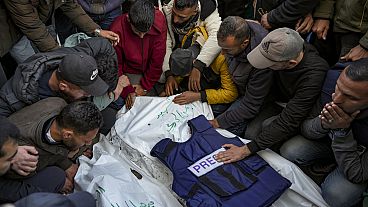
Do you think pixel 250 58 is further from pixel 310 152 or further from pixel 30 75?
pixel 30 75

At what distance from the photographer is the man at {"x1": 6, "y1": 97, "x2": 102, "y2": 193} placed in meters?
2.12

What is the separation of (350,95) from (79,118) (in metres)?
1.26

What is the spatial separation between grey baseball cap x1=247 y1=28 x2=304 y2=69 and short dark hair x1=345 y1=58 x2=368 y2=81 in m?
0.35

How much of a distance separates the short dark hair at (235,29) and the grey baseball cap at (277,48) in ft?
0.50

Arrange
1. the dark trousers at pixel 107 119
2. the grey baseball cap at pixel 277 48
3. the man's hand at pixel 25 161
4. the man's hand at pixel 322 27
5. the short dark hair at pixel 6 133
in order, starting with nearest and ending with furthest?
the short dark hair at pixel 6 133 → the man's hand at pixel 25 161 → the grey baseball cap at pixel 277 48 → the man's hand at pixel 322 27 → the dark trousers at pixel 107 119

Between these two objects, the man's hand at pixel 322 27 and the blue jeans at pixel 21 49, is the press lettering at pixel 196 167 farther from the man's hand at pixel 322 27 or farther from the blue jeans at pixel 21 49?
the blue jeans at pixel 21 49

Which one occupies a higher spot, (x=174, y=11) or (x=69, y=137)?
(x=174, y=11)

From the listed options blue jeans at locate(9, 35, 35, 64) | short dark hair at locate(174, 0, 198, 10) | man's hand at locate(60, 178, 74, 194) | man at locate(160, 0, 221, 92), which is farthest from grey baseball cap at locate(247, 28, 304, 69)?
blue jeans at locate(9, 35, 35, 64)

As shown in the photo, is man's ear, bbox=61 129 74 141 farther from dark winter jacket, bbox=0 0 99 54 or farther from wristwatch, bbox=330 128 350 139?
wristwatch, bbox=330 128 350 139

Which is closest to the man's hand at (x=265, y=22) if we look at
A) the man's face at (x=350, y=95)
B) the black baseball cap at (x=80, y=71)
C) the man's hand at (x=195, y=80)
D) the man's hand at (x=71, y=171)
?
the man's hand at (x=195, y=80)

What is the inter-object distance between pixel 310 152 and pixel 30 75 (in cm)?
160

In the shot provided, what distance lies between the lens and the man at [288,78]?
2275 millimetres

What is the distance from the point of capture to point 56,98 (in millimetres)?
2340

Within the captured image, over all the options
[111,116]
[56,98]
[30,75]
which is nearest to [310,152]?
→ [111,116]
